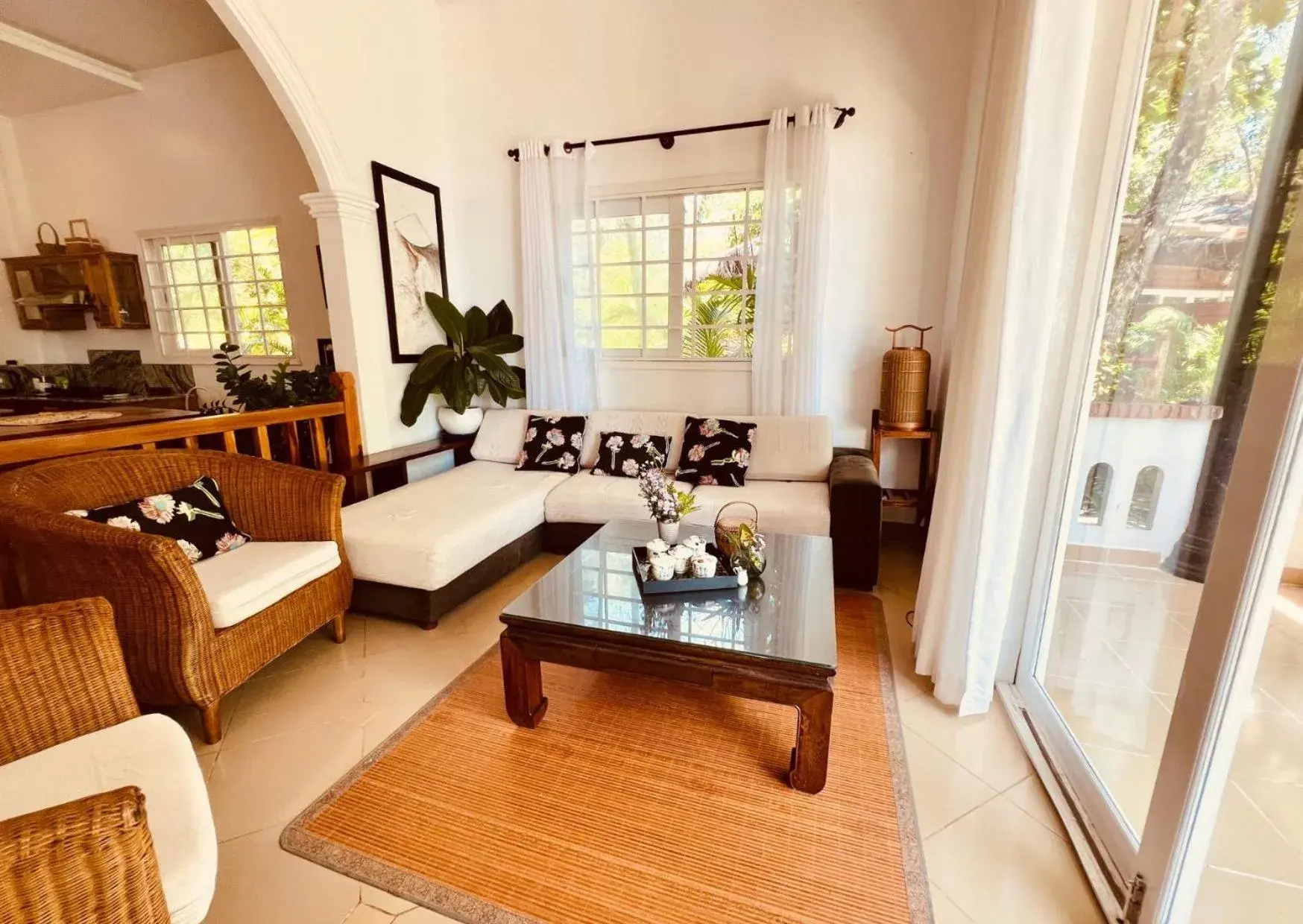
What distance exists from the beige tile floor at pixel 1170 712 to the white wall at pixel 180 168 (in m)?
4.52

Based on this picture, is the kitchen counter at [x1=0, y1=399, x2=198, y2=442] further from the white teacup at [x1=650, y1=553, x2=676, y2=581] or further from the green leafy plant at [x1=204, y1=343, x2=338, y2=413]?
the white teacup at [x1=650, y1=553, x2=676, y2=581]

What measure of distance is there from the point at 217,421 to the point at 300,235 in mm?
2140

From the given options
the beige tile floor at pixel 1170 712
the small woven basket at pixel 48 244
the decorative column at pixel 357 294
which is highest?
the small woven basket at pixel 48 244

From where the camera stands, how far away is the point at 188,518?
1919 mm

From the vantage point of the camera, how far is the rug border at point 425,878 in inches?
46.1

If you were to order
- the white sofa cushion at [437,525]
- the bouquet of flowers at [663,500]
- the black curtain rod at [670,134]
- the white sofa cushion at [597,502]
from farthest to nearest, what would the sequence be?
the black curtain rod at [670,134], the white sofa cushion at [597,502], the white sofa cushion at [437,525], the bouquet of flowers at [663,500]

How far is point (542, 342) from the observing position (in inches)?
140

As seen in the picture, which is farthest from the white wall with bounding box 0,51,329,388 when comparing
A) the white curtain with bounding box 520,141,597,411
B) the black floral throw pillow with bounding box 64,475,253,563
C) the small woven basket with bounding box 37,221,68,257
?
the black floral throw pillow with bounding box 64,475,253,563

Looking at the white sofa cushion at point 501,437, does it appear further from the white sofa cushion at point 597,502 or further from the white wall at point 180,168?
the white wall at point 180,168

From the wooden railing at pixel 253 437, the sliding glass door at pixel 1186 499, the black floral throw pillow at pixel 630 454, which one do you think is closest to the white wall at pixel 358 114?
the wooden railing at pixel 253 437

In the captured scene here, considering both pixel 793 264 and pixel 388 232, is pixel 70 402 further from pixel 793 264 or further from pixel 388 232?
pixel 793 264

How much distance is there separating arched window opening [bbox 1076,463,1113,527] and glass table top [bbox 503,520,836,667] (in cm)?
77

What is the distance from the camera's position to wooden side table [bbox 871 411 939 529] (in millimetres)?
2857

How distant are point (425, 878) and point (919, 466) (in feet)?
9.93
